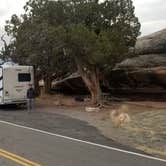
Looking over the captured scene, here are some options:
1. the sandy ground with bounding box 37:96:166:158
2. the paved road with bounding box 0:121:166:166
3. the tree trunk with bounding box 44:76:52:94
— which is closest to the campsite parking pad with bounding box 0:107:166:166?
the paved road with bounding box 0:121:166:166

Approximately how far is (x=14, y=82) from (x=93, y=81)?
522cm

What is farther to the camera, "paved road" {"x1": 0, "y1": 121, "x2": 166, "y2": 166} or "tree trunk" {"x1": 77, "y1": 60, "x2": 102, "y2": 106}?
"tree trunk" {"x1": 77, "y1": 60, "x2": 102, "y2": 106}

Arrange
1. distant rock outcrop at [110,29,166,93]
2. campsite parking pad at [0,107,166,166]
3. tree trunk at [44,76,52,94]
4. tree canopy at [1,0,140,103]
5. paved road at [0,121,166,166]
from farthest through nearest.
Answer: tree trunk at [44,76,52,94] → distant rock outcrop at [110,29,166,93] → tree canopy at [1,0,140,103] → campsite parking pad at [0,107,166,166] → paved road at [0,121,166,166]

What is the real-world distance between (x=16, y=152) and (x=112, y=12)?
18.3 metres

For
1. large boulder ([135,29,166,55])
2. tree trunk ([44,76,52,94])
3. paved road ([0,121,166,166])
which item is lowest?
paved road ([0,121,166,166])

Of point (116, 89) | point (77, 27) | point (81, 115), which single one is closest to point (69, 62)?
point (116, 89)

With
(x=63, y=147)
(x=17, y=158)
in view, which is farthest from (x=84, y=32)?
(x=17, y=158)

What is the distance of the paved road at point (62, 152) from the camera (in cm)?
1145

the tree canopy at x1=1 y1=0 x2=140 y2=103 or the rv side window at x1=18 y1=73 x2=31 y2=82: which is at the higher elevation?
the tree canopy at x1=1 y1=0 x2=140 y2=103

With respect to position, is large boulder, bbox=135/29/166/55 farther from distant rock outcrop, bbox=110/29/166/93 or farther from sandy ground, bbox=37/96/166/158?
sandy ground, bbox=37/96/166/158

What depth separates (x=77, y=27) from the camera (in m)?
27.8

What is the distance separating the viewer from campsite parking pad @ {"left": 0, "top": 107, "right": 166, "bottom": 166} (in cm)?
1159

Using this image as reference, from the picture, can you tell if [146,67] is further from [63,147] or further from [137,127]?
[63,147]

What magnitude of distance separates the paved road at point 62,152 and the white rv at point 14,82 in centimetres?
1325
